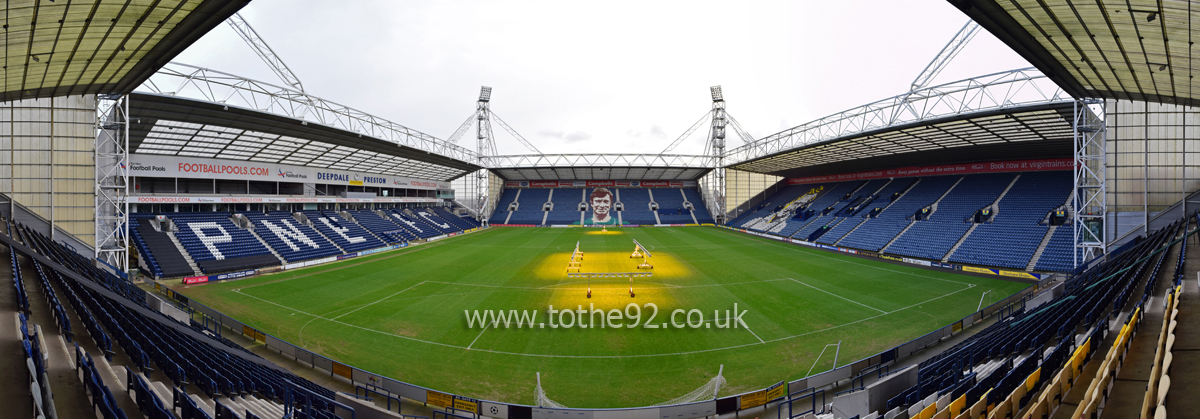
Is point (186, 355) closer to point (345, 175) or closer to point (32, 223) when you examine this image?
point (32, 223)

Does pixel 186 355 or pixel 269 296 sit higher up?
pixel 186 355

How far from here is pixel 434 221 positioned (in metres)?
55.1

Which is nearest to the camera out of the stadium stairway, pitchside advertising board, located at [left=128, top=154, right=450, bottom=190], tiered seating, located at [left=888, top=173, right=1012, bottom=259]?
the stadium stairway

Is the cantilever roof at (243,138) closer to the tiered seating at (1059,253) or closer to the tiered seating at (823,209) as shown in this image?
the tiered seating at (823,209)

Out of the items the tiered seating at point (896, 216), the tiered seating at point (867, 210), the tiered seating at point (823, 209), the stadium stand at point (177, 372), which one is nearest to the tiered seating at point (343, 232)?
the stadium stand at point (177, 372)

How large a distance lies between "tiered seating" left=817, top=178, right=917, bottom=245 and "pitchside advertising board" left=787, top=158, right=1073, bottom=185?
1.28 meters

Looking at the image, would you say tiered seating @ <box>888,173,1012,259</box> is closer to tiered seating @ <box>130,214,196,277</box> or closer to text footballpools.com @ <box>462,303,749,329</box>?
text footballpools.com @ <box>462,303,749,329</box>

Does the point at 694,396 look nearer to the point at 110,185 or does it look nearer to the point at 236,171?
the point at 110,185

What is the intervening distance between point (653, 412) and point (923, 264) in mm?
29867

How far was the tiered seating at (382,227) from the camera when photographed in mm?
43031

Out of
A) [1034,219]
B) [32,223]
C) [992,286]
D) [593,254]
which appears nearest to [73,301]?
[32,223]

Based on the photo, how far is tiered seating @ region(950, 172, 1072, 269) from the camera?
92.2ft

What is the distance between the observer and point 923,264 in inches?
1158

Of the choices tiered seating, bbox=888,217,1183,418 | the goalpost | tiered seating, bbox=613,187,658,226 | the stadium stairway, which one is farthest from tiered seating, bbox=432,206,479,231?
the stadium stairway
